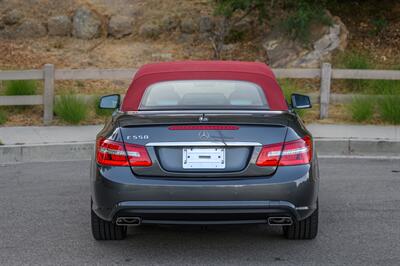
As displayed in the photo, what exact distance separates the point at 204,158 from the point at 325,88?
26.0ft

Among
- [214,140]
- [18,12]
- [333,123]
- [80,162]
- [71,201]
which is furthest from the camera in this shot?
[18,12]

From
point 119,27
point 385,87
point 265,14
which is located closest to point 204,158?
point 385,87

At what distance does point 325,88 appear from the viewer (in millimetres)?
13852

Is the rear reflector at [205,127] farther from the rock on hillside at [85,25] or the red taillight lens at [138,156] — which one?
the rock on hillside at [85,25]

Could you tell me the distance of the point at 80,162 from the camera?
445 inches

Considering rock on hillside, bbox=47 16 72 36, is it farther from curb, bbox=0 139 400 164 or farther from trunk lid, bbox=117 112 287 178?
trunk lid, bbox=117 112 287 178

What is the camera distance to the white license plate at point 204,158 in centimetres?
621

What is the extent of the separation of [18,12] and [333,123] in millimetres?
9044

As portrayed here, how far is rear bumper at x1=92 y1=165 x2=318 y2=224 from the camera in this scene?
20.1ft

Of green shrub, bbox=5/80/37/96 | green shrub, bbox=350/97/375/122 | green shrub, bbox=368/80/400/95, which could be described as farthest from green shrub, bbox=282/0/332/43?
green shrub, bbox=5/80/37/96

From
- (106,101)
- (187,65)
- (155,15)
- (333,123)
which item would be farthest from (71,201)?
(155,15)

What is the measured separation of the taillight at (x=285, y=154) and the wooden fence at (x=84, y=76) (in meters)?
7.47

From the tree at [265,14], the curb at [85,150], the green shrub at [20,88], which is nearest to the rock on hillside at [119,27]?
the tree at [265,14]

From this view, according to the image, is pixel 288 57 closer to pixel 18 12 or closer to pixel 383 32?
pixel 383 32
